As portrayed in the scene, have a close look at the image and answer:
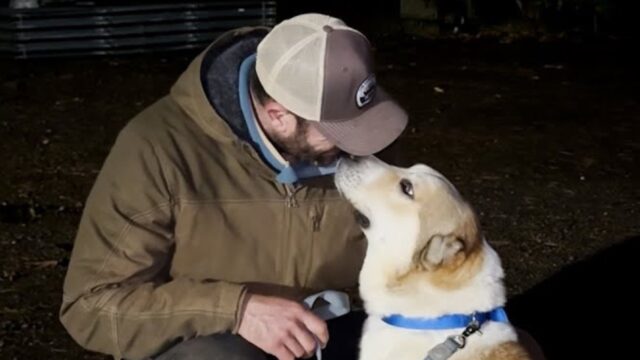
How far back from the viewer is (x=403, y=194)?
3.57 metres

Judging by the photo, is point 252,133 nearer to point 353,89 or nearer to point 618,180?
point 353,89

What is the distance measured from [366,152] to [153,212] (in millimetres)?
613

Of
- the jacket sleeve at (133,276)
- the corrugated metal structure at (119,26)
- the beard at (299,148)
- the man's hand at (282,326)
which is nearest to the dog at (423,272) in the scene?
the beard at (299,148)

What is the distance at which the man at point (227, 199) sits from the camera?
10.3ft

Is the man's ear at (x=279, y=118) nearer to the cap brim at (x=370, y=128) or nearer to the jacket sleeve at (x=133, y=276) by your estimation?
the cap brim at (x=370, y=128)

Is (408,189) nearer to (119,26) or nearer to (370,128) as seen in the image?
(370,128)

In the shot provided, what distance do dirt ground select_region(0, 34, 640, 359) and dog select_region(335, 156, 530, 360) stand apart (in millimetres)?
1741

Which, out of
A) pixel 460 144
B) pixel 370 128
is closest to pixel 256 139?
pixel 370 128

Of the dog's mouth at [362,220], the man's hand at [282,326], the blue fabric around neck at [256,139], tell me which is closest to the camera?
the man's hand at [282,326]

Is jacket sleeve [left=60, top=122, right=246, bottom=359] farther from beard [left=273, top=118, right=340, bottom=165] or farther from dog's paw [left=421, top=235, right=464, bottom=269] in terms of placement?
dog's paw [left=421, top=235, right=464, bottom=269]

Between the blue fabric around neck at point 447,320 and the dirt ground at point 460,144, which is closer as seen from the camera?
the blue fabric around neck at point 447,320

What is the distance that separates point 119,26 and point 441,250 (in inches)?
351

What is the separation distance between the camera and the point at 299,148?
10.9ft

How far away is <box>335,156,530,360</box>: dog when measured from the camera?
340 centimetres
